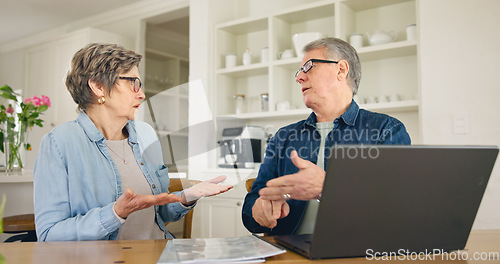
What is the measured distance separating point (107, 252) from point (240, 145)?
2231mm

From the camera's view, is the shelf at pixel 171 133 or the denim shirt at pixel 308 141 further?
the denim shirt at pixel 308 141

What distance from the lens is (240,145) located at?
310cm

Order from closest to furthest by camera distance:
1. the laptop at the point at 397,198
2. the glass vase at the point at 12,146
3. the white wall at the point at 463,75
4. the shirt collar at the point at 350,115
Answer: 1. the laptop at the point at 397,198
2. the shirt collar at the point at 350,115
3. the white wall at the point at 463,75
4. the glass vase at the point at 12,146

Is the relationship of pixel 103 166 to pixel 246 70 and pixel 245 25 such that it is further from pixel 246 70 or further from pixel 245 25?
pixel 245 25

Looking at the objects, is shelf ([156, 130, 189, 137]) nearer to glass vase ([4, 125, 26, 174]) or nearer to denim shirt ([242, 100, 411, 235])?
denim shirt ([242, 100, 411, 235])

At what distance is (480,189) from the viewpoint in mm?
812

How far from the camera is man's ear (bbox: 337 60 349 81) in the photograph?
5.13 ft

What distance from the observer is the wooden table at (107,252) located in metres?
0.81

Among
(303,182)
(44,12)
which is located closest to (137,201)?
(303,182)

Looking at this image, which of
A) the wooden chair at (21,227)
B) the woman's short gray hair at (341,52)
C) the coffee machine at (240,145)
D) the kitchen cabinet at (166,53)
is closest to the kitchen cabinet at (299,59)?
the coffee machine at (240,145)

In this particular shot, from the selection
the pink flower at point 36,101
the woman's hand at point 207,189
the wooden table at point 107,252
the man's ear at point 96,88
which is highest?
the pink flower at point 36,101

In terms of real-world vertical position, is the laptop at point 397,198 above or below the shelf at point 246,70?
below

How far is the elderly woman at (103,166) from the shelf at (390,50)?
1.93 metres

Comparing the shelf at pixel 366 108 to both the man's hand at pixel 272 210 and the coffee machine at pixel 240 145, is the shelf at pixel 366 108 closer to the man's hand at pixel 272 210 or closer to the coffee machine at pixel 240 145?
the coffee machine at pixel 240 145
